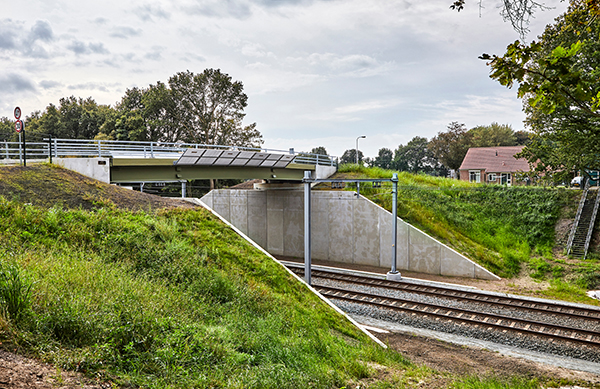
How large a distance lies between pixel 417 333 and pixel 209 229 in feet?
27.9

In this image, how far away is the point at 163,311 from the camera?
21.7ft

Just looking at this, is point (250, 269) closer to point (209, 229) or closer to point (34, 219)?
point (209, 229)

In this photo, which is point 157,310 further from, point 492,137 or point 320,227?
point 492,137

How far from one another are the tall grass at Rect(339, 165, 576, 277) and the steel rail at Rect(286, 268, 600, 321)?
4575 millimetres

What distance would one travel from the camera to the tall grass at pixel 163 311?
507 cm

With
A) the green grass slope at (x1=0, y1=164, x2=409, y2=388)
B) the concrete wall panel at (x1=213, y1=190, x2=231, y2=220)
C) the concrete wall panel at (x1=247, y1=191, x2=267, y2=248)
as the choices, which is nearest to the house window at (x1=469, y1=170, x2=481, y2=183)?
the concrete wall panel at (x1=247, y1=191, x2=267, y2=248)

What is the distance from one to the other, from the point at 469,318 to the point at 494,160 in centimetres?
4592

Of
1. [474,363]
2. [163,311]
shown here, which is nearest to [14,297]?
[163,311]

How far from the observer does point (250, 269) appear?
12.6 m

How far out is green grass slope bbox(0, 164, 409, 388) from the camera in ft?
16.5

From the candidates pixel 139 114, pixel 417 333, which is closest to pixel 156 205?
pixel 417 333

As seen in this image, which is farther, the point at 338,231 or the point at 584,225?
the point at 338,231

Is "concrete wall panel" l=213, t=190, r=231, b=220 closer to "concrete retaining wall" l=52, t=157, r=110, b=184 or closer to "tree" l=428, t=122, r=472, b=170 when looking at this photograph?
"concrete retaining wall" l=52, t=157, r=110, b=184

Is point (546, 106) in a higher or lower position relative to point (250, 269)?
higher
